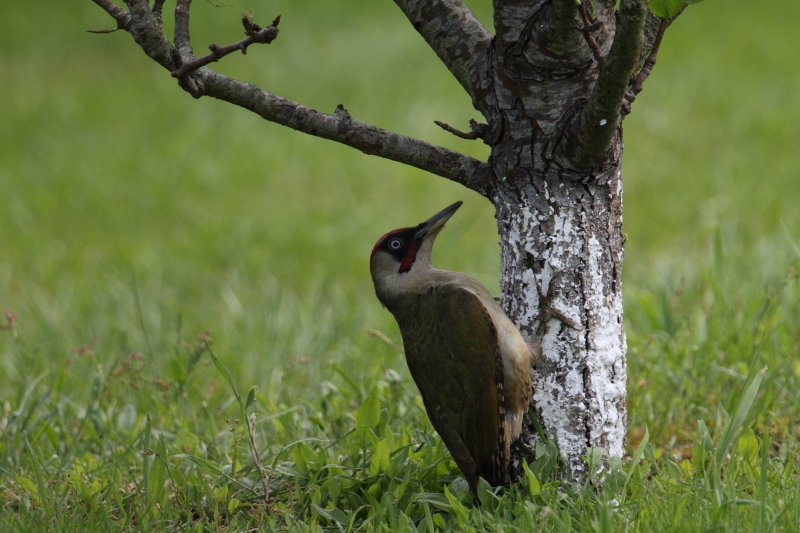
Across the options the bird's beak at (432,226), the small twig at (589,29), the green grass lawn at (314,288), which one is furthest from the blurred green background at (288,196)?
the small twig at (589,29)

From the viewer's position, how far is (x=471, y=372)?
10.5 feet

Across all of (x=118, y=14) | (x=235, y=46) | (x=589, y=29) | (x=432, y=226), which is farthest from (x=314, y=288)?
(x=589, y=29)

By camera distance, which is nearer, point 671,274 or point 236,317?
point 671,274

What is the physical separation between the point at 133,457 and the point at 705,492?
7.94ft

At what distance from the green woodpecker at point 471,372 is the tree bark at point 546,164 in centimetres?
8

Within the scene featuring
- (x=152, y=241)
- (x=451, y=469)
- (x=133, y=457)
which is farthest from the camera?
(x=152, y=241)

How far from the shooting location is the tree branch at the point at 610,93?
234 centimetres

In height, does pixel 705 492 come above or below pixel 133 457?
above

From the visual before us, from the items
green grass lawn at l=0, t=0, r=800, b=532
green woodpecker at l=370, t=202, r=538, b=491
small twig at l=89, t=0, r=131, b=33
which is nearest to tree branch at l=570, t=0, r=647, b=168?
green woodpecker at l=370, t=202, r=538, b=491

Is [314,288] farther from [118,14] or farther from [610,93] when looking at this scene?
[610,93]

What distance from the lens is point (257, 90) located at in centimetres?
296

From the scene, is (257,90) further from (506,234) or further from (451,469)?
(451,469)

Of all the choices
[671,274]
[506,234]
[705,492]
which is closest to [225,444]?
[506,234]

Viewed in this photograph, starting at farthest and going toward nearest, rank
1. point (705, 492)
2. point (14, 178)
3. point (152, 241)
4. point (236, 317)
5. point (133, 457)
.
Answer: point (14, 178) < point (152, 241) < point (236, 317) < point (133, 457) < point (705, 492)
